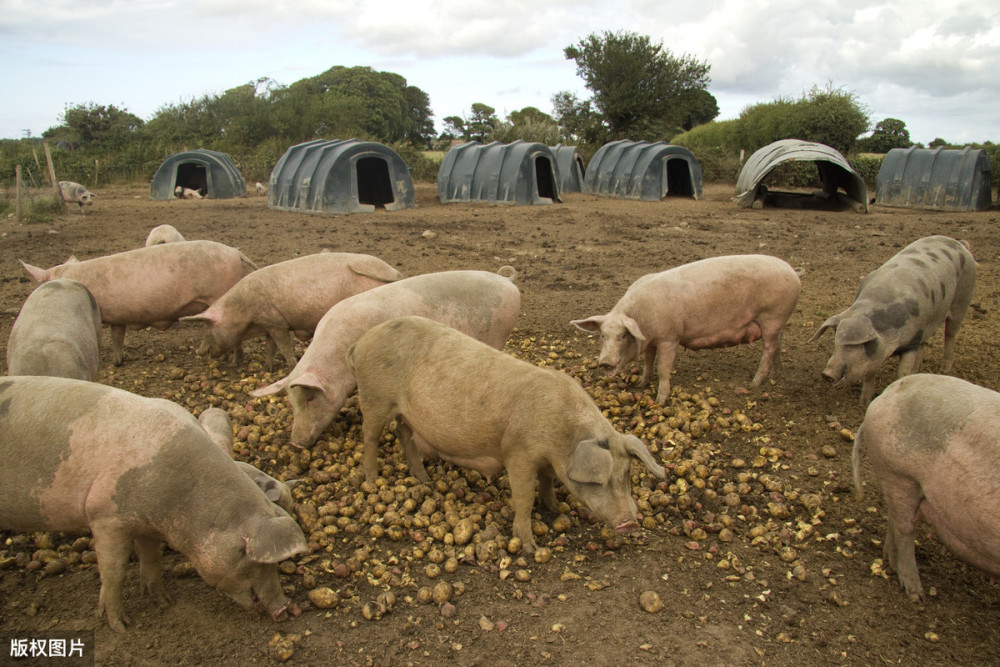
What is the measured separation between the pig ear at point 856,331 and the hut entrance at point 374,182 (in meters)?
16.9

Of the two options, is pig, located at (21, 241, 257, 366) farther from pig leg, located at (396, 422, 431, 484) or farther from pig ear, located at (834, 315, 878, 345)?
pig ear, located at (834, 315, 878, 345)

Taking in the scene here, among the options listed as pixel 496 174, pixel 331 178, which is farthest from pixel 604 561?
pixel 496 174

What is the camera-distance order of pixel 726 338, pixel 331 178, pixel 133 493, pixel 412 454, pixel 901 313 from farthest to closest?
pixel 331 178
pixel 726 338
pixel 901 313
pixel 412 454
pixel 133 493

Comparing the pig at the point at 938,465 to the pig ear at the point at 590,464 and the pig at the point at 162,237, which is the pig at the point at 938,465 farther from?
the pig at the point at 162,237

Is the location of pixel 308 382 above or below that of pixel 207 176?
below

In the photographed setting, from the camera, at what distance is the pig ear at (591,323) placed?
5770mm

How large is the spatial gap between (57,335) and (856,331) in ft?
20.3

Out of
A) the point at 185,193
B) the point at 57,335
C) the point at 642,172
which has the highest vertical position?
the point at 642,172

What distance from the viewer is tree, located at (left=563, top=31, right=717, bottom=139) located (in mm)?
35969

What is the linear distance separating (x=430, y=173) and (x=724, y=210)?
14.8 meters

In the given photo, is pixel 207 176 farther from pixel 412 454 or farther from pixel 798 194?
pixel 412 454

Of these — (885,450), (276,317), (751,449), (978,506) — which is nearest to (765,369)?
(751,449)

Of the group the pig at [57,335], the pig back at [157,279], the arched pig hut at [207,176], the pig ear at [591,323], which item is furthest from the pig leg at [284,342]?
the arched pig hut at [207,176]

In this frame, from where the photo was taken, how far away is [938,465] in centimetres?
316
